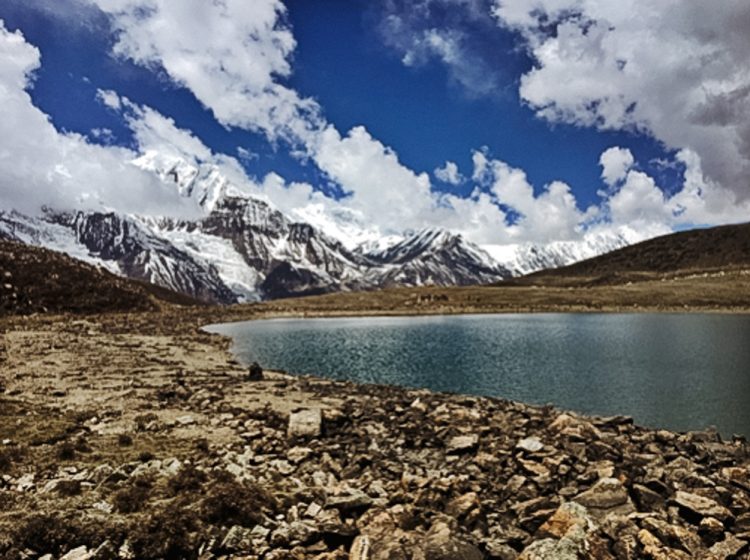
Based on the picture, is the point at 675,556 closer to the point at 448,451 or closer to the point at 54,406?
the point at 448,451

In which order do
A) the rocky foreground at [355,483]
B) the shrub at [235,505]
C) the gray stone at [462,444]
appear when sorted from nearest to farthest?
the rocky foreground at [355,483] < the shrub at [235,505] < the gray stone at [462,444]

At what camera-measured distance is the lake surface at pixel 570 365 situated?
1406 inches

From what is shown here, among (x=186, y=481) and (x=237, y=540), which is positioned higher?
(x=186, y=481)

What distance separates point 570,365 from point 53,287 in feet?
392

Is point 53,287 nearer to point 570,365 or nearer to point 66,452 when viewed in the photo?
point 570,365

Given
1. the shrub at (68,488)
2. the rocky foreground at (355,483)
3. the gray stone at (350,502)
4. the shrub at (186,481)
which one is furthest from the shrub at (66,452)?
Answer: the gray stone at (350,502)

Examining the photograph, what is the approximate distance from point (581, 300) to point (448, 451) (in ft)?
600

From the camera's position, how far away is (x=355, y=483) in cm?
1691

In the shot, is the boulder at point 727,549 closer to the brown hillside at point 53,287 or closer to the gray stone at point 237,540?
the gray stone at point 237,540

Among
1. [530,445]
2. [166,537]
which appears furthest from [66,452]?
[530,445]

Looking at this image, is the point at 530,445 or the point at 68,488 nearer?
the point at 68,488

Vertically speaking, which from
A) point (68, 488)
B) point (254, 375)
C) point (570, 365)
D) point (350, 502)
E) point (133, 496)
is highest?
point (68, 488)

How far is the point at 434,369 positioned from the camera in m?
54.0

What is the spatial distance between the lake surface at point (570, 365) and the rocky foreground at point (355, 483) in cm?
1088
